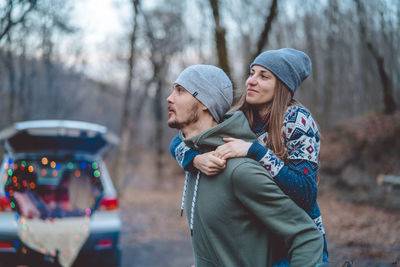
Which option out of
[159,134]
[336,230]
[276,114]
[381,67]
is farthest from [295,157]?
[159,134]

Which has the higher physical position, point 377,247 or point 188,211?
point 188,211

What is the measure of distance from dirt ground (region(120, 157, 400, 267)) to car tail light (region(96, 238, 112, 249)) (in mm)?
2462

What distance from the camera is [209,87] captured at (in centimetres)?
211

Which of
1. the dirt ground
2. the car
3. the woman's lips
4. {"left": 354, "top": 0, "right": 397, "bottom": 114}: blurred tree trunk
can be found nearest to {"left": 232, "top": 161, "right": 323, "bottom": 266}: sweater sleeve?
the woman's lips

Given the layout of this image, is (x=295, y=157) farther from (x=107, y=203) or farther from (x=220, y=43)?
(x=220, y=43)

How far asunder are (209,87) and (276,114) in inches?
16.5

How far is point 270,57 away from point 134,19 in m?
12.7

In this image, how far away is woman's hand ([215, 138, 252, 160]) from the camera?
1.83 metres

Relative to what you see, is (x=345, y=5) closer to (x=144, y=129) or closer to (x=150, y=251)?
(x=150, y=251)

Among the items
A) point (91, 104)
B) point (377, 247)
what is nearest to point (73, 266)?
point (377, 247)

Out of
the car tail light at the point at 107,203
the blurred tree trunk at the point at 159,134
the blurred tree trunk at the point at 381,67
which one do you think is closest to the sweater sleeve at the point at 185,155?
the car tail light at the point at 107,203

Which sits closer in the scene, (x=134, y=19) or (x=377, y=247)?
(x=377, y=247)

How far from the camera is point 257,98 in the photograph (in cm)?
220

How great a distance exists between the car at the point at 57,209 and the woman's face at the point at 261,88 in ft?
10.2
